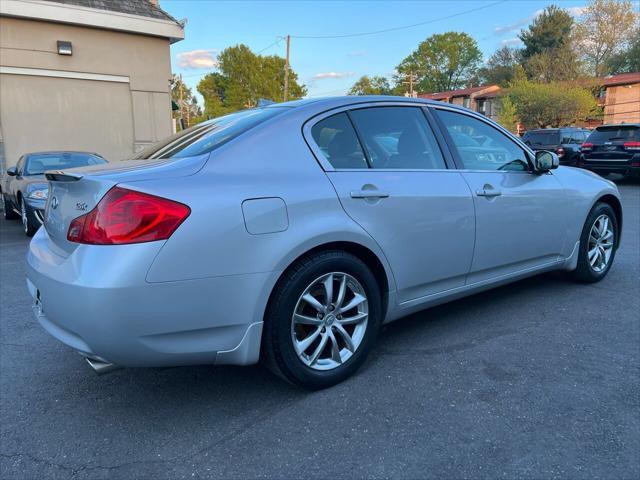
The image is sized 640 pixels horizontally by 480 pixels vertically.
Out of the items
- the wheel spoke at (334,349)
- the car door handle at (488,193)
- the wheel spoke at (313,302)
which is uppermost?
the car door handle at (488,193)

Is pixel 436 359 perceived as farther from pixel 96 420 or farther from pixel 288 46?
pixel 288 46

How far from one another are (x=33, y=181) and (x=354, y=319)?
6.68m

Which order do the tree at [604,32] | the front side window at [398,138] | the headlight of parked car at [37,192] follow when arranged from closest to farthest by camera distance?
the front side window at [398,138], the headlight of parked car at [37,192], the tree at [604,32]

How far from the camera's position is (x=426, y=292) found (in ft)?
10.3

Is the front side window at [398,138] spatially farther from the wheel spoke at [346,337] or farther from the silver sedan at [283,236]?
the wheel spoke at [346,337]

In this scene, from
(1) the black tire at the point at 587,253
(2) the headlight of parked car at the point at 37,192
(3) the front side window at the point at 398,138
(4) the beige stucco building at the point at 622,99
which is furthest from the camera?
(4) the beige stucco building at the point at 622,99

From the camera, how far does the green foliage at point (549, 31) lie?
58.9m

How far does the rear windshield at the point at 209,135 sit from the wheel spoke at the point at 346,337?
116 cm

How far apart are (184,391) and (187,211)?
3.70 ft

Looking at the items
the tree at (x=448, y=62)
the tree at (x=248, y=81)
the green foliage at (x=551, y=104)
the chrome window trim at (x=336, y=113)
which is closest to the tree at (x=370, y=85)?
the tree at (x=448, y=62)

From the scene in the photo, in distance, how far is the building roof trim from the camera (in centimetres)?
1148

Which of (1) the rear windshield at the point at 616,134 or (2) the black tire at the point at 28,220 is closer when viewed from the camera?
(2) the black tire at the point at 28,220

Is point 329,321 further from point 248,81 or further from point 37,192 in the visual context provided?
point 248,81

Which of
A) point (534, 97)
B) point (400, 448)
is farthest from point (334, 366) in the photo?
point (534, 97)
